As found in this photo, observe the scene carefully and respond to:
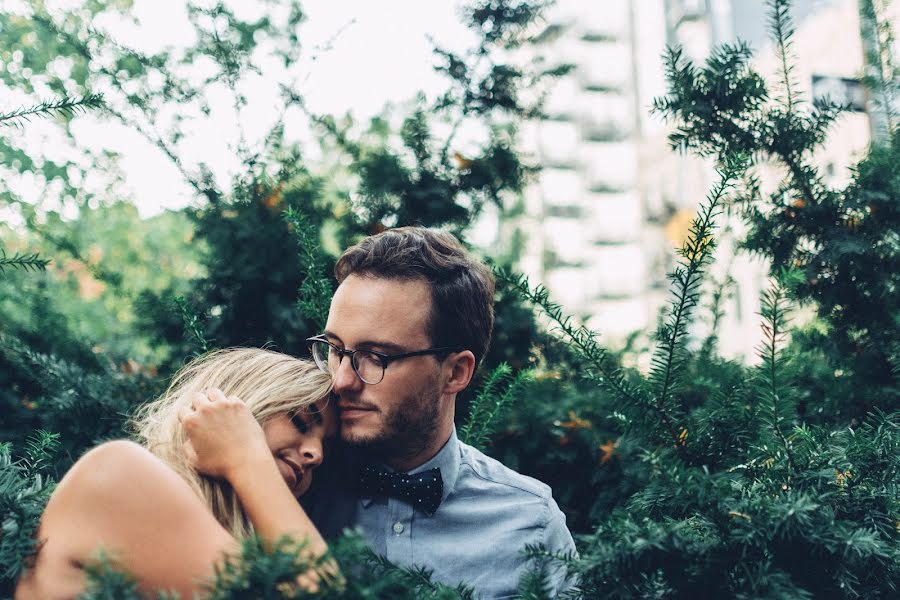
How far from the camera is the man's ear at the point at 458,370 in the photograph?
2.47 metres

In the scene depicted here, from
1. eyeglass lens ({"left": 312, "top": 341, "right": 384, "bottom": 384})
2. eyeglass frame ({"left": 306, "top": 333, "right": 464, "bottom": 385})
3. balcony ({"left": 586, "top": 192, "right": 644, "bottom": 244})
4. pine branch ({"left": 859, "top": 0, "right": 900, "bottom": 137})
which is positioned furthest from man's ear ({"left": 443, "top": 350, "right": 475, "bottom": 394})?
balcony ({"left": 586, "top": 192, "right": 644, "bottom": 244})

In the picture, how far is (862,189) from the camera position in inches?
89.4

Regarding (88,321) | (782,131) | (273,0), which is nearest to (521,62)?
(273,0)

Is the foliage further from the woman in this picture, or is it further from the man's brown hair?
the woman

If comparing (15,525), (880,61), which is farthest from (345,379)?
(880,61)

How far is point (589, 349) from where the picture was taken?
6.18ft

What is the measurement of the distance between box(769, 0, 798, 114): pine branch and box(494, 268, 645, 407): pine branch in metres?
1.04

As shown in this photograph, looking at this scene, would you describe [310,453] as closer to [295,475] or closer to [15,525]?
[295,475]

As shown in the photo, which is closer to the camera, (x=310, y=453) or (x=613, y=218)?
(x=310, y=453)

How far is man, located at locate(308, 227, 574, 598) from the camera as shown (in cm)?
222

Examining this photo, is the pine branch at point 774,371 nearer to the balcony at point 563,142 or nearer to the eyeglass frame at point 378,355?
the eyeglass frame at point 378,355

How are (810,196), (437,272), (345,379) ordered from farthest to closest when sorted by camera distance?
(437,272), (810,196), (345,379)

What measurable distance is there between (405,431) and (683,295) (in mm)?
950

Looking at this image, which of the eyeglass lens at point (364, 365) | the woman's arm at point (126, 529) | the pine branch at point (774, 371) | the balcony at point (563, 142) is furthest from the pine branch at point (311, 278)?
the balcony at point (563, 142)
